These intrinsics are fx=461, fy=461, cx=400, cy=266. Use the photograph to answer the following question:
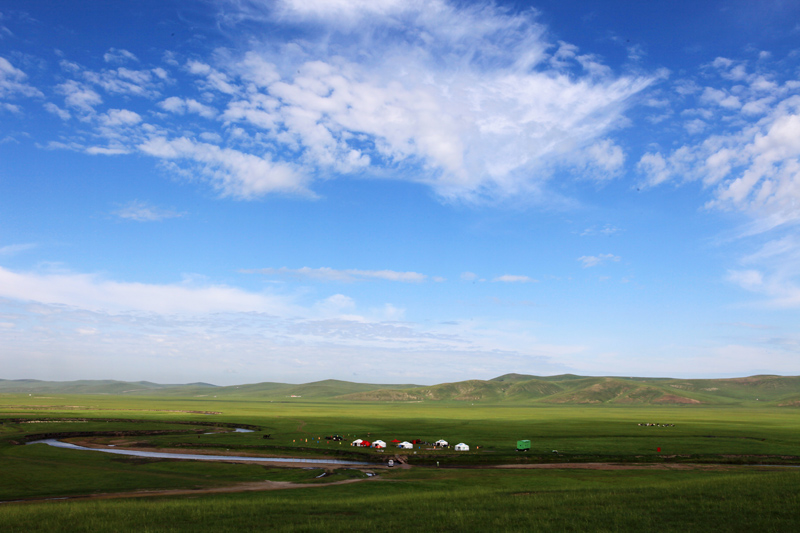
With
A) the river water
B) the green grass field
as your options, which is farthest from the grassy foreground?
the river water

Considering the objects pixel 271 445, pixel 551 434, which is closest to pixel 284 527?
pixel 271 445

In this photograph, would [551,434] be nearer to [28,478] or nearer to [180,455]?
[180,455]

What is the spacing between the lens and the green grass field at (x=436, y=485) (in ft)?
89.2

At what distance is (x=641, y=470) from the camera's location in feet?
186

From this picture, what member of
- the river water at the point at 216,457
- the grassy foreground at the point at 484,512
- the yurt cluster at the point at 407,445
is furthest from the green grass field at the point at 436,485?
the river water at the point at 216,457

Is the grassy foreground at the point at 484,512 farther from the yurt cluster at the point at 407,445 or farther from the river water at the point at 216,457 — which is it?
the yurt cluster at the point at 407,445

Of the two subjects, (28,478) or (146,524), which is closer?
(146,524)

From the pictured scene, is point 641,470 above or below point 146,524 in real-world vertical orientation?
below

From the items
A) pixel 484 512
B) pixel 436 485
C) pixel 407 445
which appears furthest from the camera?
pixel 407 445

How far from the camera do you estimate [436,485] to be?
48.1m

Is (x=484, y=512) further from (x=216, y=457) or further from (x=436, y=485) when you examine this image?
(x=216, y=457)

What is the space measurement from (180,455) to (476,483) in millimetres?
46449

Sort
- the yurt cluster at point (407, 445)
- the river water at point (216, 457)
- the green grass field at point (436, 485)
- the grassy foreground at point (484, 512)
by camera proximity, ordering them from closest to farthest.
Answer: the grassy foreground at point (484, 512), the green grass field at point (436, 485), the river water at point (216, 457), the yurt cluster at point (407, 445)

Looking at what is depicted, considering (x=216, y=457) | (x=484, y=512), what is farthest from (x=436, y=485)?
(x=216, y=457)
